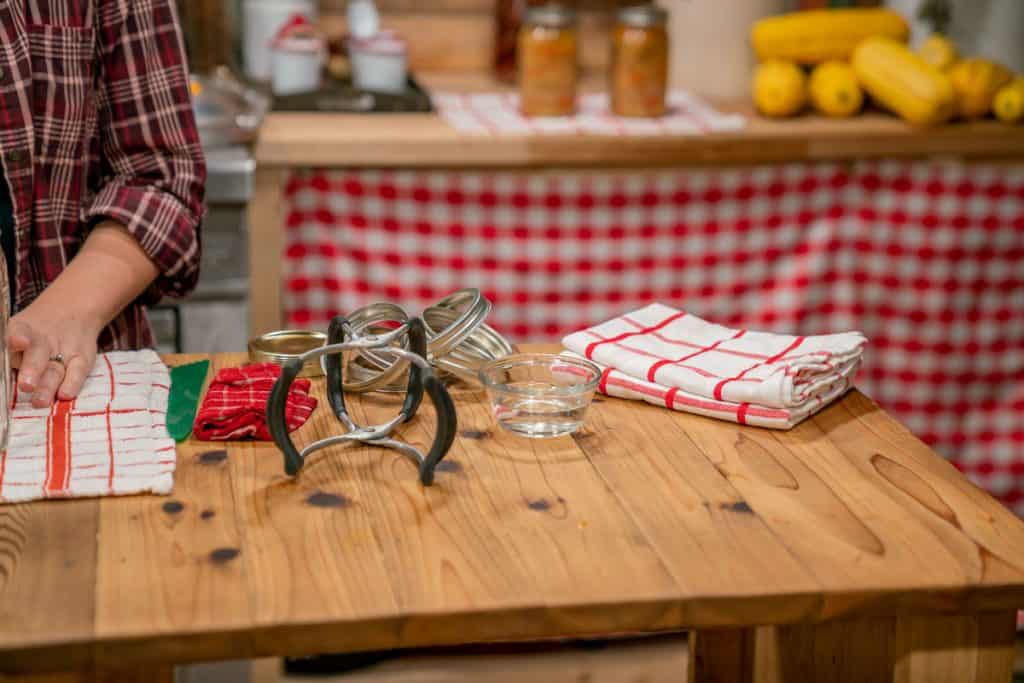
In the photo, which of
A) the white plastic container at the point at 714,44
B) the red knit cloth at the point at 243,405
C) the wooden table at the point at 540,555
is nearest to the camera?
the wooden table at the point at 540,555

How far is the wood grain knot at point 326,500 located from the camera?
875 millimetres

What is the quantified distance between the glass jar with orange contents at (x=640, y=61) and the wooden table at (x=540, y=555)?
51.7 inches

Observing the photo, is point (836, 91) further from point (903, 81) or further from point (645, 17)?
point (645, 17)

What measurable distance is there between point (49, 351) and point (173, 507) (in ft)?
1.00

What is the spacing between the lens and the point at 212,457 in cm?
96

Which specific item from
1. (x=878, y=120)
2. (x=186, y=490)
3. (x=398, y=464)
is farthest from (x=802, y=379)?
(x=878, y=120)

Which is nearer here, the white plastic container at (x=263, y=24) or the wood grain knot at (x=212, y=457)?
the wood grain knot at (x=212, y=457)

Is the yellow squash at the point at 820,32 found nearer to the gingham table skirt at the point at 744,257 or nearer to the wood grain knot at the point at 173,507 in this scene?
the gingham table skirt at the point at 744,257

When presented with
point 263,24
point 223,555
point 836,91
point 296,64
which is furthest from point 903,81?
point 223,555

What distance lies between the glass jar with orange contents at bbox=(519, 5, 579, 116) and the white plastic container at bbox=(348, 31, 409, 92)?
0.82ft

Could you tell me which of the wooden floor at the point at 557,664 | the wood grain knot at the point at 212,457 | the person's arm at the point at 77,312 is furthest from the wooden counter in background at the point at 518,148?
the wood grain knot at the point at 212,457

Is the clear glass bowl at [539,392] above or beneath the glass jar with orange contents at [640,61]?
beneath

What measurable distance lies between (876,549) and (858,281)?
151 cm

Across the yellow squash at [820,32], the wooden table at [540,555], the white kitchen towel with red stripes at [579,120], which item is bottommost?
the wooden table at [540,555]
